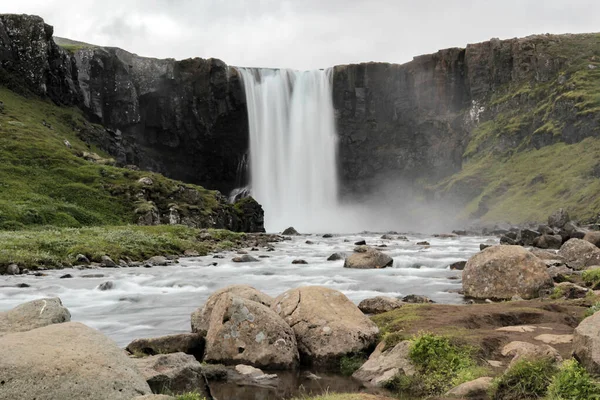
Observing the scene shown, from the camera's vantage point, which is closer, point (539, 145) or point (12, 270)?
point (12, 270)

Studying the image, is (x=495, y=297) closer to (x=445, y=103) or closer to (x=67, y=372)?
(x=67, y=372)

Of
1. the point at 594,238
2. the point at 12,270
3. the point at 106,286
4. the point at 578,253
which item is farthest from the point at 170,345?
the point at 594,238

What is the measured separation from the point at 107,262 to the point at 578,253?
88.7 feet

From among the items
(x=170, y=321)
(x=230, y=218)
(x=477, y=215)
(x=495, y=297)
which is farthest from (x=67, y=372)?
(x=477, y=215)

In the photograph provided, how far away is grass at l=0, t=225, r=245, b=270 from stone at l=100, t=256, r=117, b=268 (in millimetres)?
532

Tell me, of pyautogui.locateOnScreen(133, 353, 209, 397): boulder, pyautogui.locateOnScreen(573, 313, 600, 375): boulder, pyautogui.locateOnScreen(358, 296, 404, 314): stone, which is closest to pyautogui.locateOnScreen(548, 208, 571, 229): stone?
pyautogui.locateOnScreen(358, 296, 404, 314): stone

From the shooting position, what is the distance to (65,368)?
7297 mm

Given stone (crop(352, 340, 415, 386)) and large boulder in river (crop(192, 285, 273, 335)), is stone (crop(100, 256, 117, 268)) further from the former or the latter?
stone (crop(352, 340, 415, 386))

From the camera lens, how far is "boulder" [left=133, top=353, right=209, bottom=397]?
8992 millimetres

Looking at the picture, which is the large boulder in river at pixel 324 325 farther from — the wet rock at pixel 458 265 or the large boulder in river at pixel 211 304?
the wet rock at pixel 458 265

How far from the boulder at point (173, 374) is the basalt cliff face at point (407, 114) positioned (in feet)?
283

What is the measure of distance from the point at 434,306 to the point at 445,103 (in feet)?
436

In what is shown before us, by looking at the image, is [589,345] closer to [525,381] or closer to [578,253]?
[525,381]

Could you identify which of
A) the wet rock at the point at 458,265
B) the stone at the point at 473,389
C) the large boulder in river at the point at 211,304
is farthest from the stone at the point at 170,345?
the wet rock at the point at 458,265
